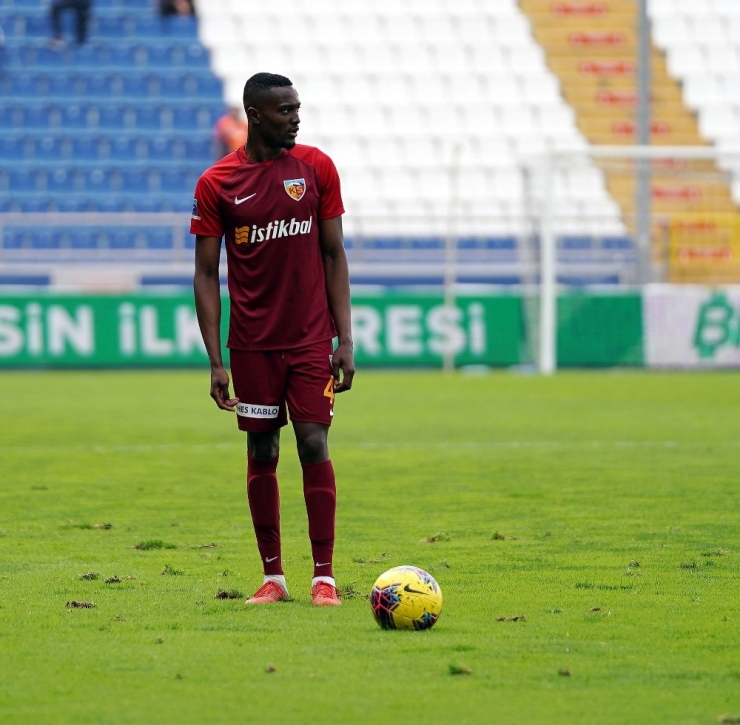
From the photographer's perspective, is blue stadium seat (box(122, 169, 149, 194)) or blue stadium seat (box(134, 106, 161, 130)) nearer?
blue stadium seat (box(122, 169, 149, 194))

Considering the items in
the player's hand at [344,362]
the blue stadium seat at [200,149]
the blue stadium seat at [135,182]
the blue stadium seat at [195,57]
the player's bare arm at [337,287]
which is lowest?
the player's hand at [344,362]

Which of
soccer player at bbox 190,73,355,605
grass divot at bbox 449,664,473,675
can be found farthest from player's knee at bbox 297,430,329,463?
grass divot at bbox 449,664,473,675

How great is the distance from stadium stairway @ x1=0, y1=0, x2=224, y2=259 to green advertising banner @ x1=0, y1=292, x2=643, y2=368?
2958 mm

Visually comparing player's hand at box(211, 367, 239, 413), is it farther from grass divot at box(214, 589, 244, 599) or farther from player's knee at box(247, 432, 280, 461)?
grass divot at box(214, 589, 244, 599)

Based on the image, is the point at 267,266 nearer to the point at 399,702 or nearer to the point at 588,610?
the point at 588,610

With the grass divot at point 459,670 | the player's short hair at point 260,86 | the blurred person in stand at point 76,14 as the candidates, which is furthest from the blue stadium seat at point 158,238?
the grass divot at point 459,670

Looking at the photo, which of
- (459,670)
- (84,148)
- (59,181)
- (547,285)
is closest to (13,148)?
(59,181)

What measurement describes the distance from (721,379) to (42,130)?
1191 centimetres

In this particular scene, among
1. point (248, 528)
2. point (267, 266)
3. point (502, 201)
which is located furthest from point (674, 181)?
point (267, 266)

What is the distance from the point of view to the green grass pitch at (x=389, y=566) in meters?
3.74

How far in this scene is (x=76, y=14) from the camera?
24.2 meters

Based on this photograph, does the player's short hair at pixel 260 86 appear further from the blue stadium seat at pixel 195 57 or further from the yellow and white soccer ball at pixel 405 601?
the blue stadium seat at pixel 195 57

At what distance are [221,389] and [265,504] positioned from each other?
1.45ft

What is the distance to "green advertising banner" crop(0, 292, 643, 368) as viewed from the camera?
1953 cm
